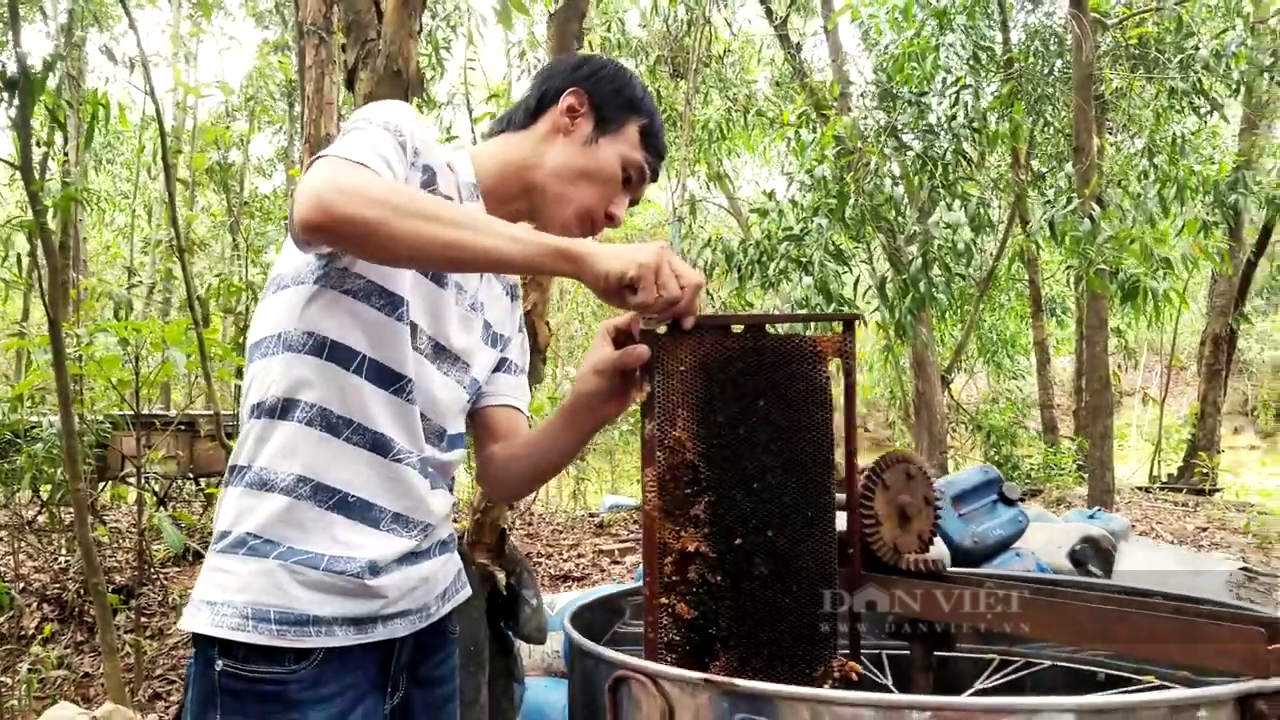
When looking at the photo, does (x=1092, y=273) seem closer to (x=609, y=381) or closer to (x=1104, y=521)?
(x=1104, y=521)

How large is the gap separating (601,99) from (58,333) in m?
1.68

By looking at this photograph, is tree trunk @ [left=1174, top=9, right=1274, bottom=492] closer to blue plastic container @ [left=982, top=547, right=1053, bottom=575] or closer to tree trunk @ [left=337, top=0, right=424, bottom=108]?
blue plastic container @ [left=982, top=547, right=1053, bottom=575]

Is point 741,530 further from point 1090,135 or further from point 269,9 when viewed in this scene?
point 269,9

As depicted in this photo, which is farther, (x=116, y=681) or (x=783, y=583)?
(x=116, y=681)

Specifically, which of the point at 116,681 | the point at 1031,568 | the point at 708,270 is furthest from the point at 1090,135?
Result: the point at 116,681

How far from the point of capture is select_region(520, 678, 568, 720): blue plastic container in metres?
2.61

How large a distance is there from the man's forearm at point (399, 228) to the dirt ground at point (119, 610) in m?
2.46

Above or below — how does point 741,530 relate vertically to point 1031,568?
above

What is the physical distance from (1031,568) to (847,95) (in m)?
3.13

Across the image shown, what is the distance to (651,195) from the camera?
326 inches

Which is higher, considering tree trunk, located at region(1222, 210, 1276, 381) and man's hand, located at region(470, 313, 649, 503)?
tree trunk, located at region(1222, 210, 1276, 381)

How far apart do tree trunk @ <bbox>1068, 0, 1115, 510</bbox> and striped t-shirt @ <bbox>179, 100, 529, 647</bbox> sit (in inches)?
137

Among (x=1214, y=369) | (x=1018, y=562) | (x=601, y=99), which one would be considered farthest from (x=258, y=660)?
(x=1214, y=369)

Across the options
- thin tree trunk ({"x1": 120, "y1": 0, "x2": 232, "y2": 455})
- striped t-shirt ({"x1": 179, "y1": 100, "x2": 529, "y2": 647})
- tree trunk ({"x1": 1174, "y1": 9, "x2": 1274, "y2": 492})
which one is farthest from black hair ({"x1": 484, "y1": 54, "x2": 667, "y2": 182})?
tree trunk ({"x1": 1174, "y1": 9, "x2": 1274, "y2": 492})
